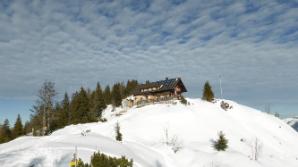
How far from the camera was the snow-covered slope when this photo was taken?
3681 cm

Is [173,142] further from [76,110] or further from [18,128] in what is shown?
[18,128]

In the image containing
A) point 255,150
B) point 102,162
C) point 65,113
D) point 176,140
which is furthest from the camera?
point 65,113

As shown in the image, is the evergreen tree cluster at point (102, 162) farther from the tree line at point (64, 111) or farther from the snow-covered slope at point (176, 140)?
the tree line at point (64, 111)

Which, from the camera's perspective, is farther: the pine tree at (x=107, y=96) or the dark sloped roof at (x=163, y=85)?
the pine tree at (x=107, y=96)

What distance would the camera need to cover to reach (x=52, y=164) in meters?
30.9

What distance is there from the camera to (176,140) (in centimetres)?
5450

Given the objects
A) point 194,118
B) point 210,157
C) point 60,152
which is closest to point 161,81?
point 194,118

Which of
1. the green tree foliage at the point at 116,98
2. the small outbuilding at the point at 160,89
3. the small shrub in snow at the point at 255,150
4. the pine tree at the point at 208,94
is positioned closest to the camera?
the small shrub in snow at the point at 255,150

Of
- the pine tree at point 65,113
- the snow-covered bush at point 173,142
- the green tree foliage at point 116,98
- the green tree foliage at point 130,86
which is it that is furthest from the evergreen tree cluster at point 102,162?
the green tree foliage at point 130,86

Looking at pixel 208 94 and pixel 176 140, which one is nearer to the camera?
pixel 176 140

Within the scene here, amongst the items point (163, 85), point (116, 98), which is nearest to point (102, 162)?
point (163, 85)

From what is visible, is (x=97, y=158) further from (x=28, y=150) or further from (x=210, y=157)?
(x=210, y=157)

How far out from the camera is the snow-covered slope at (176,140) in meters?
36.8

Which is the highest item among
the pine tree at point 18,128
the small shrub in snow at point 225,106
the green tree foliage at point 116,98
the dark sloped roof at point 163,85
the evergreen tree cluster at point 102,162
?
the dark sloped roof at point 163,85
